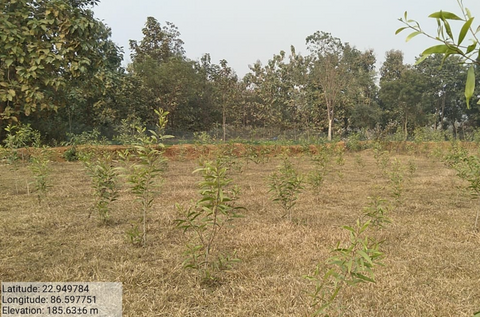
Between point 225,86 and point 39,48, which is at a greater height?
point 225,86

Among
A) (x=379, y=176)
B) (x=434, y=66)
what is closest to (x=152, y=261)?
(x=379, y=176)

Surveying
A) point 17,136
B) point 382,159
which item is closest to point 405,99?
point 382,159

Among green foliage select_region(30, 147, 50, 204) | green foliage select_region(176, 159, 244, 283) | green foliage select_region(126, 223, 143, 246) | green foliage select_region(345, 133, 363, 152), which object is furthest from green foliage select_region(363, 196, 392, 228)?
green foliage select_region(345, 133, 363, 152)

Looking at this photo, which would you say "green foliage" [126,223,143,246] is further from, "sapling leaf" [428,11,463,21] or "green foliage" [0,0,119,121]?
"sapling leaf" [428,11,463,21]

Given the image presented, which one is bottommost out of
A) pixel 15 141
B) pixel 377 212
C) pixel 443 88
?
pixel 377 212

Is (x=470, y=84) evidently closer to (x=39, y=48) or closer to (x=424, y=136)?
(x=39, y=48)

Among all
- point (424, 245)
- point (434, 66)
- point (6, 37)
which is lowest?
point (424, 245)

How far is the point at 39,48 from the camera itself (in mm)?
3865

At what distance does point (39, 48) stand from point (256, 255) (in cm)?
350

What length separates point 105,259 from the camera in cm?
316

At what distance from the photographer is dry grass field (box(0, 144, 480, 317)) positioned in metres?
2.42

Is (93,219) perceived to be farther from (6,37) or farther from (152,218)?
(6,37)

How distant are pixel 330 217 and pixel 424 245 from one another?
1.38 m

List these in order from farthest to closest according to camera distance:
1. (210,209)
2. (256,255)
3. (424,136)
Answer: (424,136), (256,255), (210,209)
